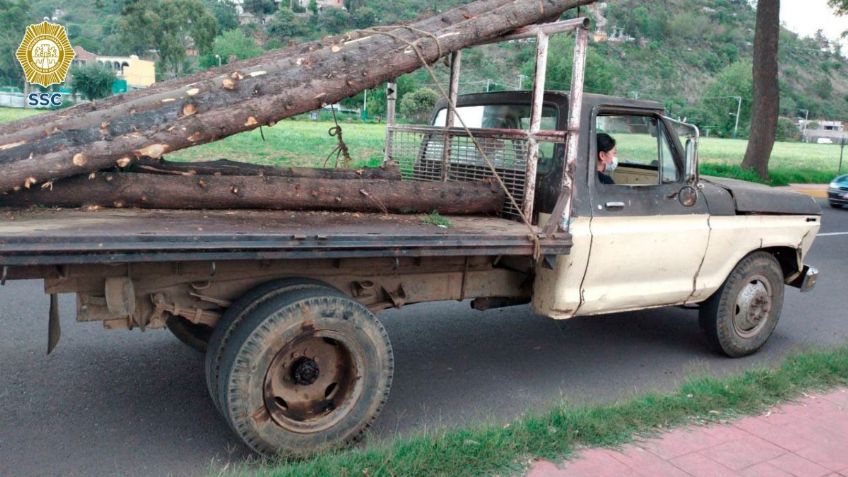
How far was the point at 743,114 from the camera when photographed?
308ft

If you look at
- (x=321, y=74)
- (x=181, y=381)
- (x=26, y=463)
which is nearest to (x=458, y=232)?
(x=321, y=74)

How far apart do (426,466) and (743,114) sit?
99.9 m

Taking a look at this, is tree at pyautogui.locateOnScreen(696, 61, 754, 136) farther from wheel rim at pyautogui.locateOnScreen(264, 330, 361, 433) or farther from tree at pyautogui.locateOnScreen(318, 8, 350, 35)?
wheel rim at pyautogui.locateOnScreen(264, 330, 361, 433)

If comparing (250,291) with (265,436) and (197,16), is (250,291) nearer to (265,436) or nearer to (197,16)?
(265,436)

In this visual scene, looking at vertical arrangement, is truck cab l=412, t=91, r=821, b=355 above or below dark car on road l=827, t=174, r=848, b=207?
above

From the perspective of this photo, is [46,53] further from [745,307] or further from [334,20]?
[334,20]

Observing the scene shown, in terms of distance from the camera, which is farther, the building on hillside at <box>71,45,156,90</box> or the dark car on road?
the building on hillside at <box>71,45,156,90</box>

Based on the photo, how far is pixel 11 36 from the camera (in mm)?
81750

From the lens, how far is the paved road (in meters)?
4.09

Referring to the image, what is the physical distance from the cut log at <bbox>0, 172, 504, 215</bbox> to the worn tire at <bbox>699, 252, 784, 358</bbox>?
2034mm

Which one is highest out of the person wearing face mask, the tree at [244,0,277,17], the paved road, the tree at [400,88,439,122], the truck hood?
the tree at [244,0,277,17]

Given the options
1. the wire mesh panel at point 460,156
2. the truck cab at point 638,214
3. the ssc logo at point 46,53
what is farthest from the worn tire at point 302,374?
the ssc logo at point 46,53

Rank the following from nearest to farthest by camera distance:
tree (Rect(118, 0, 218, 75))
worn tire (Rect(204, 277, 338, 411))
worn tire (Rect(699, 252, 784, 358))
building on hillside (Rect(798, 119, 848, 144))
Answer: worn tire (Rect(204, 277, 338, 411))
worn tire (Rect(699, 252, 784, 358))
tree (Rect(118, 0, 218, 75))
building on hillside (Rect(798, 119, 848, 144))

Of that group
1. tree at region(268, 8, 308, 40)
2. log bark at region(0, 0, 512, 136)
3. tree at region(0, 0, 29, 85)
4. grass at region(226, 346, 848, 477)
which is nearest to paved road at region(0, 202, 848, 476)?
grass at region(226, 346, 848, 477)
